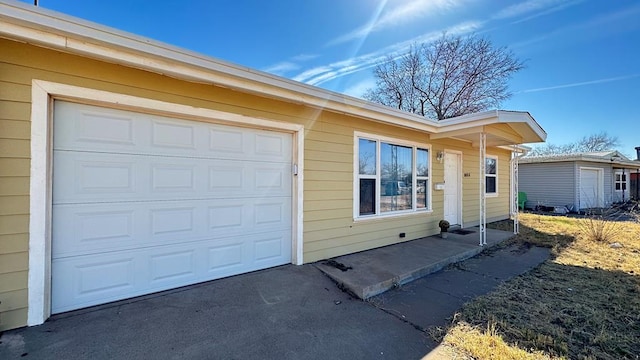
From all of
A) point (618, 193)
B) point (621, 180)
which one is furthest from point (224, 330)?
point (621, 180)

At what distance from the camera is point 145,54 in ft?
8.71

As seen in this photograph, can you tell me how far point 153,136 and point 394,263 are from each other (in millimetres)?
3864

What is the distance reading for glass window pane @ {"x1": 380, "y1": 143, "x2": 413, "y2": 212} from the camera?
5.57m

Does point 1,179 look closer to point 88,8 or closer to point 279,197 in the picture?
point 279,197

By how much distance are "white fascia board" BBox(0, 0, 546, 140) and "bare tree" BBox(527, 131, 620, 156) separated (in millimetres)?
36704

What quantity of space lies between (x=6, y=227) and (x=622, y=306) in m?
6.48

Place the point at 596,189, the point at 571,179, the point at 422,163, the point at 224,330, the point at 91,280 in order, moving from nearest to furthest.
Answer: the point at 224,330, the point at 91,280, the point at 422,163, the point at 571,179, the point at 596,189

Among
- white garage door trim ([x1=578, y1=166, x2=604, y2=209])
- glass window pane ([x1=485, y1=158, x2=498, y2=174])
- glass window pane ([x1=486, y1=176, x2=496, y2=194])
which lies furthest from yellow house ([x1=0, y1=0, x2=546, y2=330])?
white garage door trim ([x1=578, y1=166, x2=604, y2=209])

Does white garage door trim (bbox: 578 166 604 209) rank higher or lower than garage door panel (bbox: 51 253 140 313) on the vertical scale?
higher

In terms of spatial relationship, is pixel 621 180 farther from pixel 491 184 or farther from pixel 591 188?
pixel 491 184

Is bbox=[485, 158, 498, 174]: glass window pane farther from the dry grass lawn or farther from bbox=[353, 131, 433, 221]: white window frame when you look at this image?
the dry grass lawn

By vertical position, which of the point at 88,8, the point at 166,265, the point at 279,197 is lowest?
the point at 166,265

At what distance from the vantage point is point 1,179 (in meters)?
2.32

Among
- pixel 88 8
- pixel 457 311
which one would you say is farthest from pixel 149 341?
pixel 88 8
